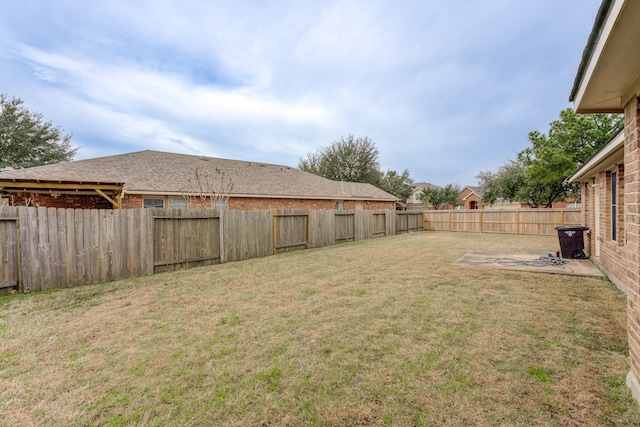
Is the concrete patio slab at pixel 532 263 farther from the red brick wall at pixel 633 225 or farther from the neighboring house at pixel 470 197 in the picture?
the neighboring house at pixel 470 197

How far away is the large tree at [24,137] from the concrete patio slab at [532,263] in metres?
32.9

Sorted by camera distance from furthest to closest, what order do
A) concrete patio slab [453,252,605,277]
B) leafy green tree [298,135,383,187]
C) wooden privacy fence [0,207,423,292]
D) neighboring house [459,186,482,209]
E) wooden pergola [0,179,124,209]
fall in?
1. neighboring house [459,186,482,209]
2. leafy green tree [298,135,383,187]
3. wooden pergola [0,179,124,209]
4. concrete patio slab [453,252,605,277]
5. wooden privacy fence [0,207,423,292]

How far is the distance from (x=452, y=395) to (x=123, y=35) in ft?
43.9

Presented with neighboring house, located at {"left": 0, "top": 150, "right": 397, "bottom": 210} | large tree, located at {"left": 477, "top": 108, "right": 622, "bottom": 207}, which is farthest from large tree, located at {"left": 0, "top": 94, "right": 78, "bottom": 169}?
large tree, located at {"left": 477, "top": 108, "right": 622, "bottom": 207}

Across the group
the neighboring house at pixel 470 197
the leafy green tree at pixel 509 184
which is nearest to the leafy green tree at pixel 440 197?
the leafy green tree at pixel 509 184

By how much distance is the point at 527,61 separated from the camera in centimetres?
1211

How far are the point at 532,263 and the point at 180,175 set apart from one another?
1529 centimetres

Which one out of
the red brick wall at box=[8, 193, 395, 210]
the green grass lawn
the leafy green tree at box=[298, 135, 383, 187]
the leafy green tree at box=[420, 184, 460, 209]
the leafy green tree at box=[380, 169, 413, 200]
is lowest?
the green grass lawn

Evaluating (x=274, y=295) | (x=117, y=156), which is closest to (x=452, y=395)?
(x=274, y=295)

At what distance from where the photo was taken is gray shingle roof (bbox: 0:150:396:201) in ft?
38.3

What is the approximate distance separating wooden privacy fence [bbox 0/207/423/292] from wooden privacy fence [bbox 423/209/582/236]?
1414 cm

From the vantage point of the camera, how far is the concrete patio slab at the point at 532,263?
680cm

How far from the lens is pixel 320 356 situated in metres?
2.96

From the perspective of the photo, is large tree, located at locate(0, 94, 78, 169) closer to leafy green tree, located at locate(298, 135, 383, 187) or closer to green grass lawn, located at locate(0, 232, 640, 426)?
green grass lawn, located at locate(0, 232, 640, 426)
